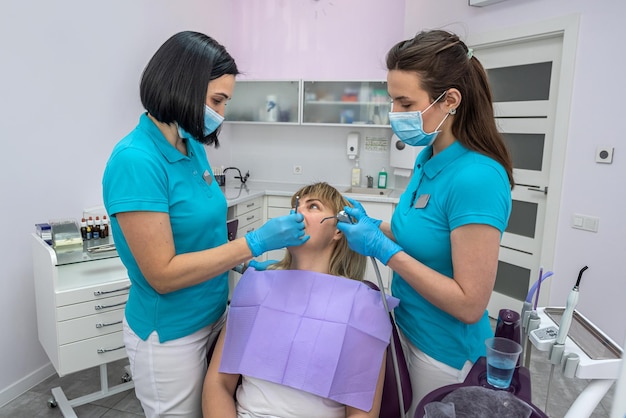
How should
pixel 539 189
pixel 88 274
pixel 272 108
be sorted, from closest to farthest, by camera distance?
pixel 88 274
pixel 539 189
pixel 272 108

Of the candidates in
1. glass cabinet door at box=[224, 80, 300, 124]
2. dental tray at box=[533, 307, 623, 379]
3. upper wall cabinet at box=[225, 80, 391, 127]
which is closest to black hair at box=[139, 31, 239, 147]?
dental tray at box=[533, 307, 623, 379]

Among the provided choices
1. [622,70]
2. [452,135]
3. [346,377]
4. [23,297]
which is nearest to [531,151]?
[622,70]

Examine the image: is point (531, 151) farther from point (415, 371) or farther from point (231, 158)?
point (231, 158)

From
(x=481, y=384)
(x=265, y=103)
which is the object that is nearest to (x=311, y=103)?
(x=265, y=103)

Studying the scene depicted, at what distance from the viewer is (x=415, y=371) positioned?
3.94 ft

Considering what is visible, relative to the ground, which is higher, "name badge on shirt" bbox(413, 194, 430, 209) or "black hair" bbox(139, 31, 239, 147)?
"black hair" bbox(139, 31, 239, 147)

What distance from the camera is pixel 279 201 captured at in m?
3.82

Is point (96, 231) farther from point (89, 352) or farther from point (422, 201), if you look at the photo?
point (422, 201)

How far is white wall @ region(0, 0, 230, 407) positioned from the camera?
83.6 inches

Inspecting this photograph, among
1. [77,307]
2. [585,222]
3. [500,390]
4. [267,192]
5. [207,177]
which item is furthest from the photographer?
[267,192]

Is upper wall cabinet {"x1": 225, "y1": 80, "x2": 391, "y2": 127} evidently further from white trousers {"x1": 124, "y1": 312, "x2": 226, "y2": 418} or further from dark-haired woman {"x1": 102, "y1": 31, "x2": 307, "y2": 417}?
white trousers {"x1": 124, "y1": 312, "x2": 226, "y2": 418}

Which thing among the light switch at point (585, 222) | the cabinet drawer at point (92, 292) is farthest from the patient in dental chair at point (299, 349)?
the light switch at point (585, 222)

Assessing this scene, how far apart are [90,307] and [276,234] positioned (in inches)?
46.8

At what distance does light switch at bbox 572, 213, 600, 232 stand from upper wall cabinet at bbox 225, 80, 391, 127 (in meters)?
1.65
